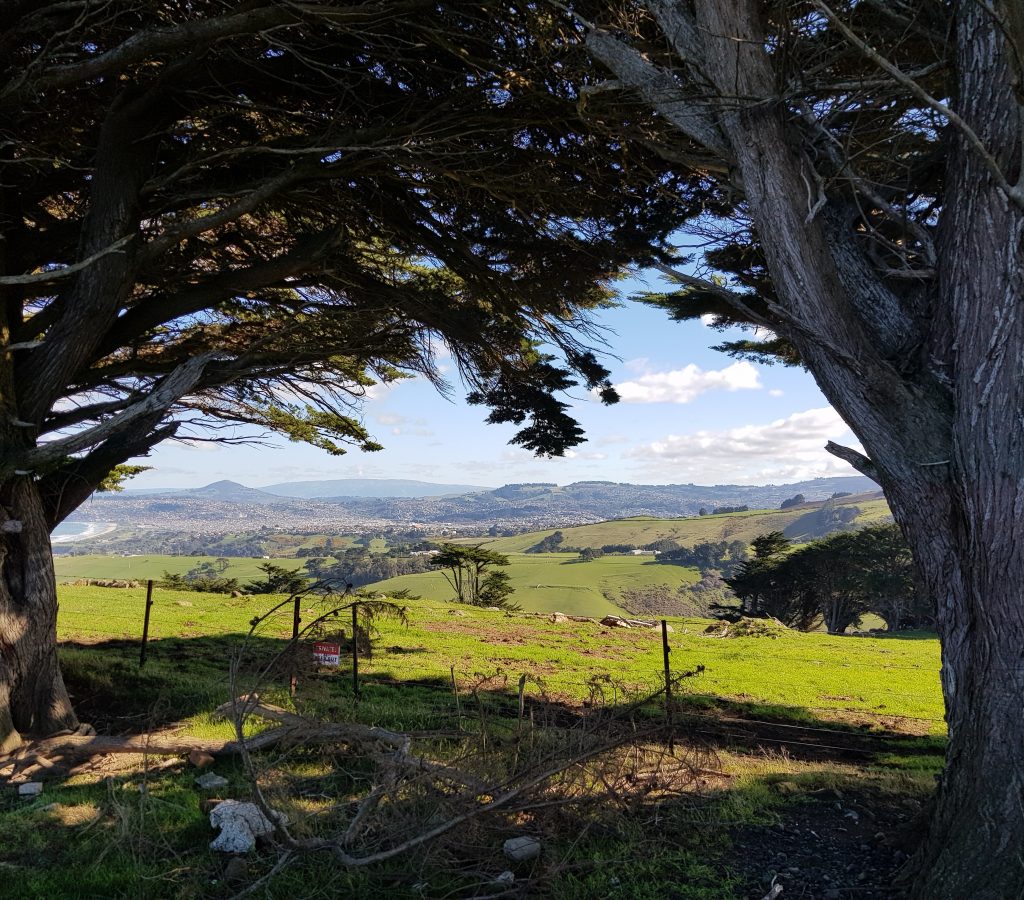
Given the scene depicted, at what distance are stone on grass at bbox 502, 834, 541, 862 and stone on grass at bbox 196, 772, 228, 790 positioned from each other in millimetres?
2573

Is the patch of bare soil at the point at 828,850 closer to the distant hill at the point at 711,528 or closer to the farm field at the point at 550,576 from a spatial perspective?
the farm field at the point at 550,576

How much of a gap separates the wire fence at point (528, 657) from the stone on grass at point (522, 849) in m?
2.47

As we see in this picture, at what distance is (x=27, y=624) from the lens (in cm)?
685

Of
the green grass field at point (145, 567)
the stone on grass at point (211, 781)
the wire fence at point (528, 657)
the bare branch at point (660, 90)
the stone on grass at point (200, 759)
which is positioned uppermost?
the bare branch at point (660, 90)

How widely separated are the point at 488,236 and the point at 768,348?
4.84 meters

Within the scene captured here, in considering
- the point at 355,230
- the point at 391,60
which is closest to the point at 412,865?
the point at 391,60

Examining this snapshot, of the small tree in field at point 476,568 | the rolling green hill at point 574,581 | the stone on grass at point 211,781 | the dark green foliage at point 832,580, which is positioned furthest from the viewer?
the rolling green hill at point 574,581

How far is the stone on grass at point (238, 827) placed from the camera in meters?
4.21

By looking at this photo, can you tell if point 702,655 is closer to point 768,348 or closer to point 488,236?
point 768,348

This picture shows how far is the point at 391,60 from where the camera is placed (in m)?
6.21

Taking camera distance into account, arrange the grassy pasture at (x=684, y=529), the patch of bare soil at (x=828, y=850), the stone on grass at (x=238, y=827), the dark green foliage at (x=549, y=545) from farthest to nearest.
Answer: the dark green foliage at (x=549, y=545) < the grassy pasture at (x=684, y=529) < the stone on grass at (x=238, y=827) < the patch of bare soil at (x=828, y=850)

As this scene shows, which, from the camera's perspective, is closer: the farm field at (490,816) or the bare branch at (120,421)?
the farm field at (490,816)

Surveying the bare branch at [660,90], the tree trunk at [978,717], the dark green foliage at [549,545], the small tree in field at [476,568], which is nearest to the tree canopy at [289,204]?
the bare branch at [660,90]

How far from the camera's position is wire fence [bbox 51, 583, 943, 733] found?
400 inches
